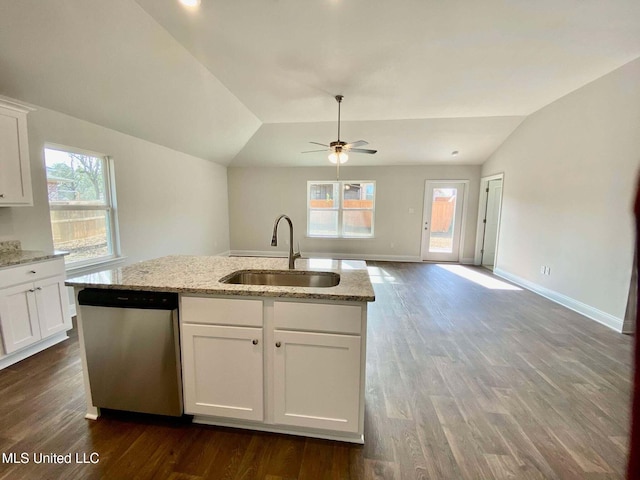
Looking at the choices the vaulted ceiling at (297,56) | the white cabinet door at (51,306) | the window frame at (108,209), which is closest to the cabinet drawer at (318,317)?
the vaulted ceiling at (297,56)

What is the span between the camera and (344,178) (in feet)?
22.1

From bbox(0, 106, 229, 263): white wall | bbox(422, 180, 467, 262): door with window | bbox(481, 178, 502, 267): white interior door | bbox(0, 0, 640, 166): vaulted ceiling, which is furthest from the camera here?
bbox(422, 180, 467, 262): door with window

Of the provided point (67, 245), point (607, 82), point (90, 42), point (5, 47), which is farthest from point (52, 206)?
point (607, 82)

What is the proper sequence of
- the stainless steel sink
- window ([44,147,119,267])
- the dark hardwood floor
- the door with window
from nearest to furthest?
the dark hardwood floor
the stainless steel sink
window ([44,147,119,267])
the door with window

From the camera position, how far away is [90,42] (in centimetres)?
244

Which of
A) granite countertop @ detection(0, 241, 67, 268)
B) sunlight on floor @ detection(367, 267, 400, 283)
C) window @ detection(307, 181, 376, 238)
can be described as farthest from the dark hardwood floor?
window @ detection(307, 181, 376, 238)

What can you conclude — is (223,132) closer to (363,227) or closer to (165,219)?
(165,219)

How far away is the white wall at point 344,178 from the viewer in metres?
6.47

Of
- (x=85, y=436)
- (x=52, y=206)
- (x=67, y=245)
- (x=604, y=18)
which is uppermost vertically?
(x=604, y=18)

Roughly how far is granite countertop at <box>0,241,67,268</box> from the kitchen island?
3.77ft

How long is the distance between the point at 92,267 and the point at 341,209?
486 cm

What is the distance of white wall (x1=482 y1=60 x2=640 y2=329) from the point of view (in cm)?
303

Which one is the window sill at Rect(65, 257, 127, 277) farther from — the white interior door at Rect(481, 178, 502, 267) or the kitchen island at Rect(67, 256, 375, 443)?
the white interior door at Rect(481, 178, 502, 267)

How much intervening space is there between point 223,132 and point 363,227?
3.69 metres
